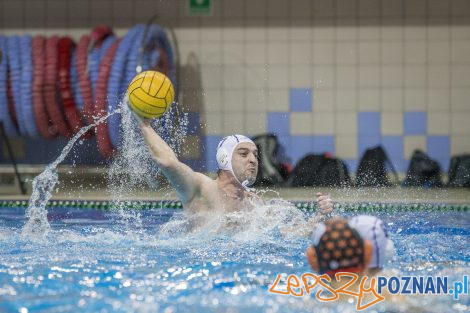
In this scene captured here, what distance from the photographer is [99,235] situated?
4.54 meters

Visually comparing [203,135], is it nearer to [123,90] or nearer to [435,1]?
[123,90]

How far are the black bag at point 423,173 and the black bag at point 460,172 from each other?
0.13 m

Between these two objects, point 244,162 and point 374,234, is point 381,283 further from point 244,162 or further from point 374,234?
point 244,162

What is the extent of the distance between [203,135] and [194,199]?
13.6ft

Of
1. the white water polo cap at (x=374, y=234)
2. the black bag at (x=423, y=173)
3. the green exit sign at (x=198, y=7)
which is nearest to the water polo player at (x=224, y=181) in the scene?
the white water polo cap at (x=374, y=234)

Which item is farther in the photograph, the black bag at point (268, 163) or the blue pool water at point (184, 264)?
the black bag at point (268, 163)

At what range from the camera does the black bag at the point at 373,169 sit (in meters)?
7.52

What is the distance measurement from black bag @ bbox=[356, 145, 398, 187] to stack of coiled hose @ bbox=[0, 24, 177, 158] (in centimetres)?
211

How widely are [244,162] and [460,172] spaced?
12.6ft

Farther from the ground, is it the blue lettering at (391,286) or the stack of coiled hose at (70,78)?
the stack of coiled hose at (70,78)

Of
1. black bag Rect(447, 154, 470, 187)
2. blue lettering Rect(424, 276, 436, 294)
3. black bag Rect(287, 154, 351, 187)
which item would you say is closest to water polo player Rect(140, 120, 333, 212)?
blue lettering Rect(424, 276, 436, 294)

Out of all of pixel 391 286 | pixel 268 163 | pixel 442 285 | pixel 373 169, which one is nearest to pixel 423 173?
pixel 373 169

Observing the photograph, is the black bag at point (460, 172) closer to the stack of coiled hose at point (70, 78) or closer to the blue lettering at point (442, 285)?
the stack of coiled hose at point (70, 78)

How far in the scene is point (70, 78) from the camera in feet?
25.2
